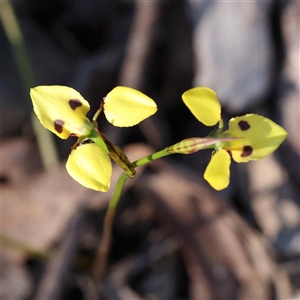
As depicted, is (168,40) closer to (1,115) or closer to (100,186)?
(1,115)

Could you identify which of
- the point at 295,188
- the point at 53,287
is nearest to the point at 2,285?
the point at 53,287

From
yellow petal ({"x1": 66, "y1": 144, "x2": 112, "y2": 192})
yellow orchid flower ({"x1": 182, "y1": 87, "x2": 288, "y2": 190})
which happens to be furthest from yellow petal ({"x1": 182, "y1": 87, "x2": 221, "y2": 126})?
yellow petal ({"x1": 66, "y1": 144, "x2": 112, "y2": 192})

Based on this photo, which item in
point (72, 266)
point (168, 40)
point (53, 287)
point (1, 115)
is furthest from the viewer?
point (168, 40)

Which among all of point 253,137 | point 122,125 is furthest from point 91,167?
point 253,137

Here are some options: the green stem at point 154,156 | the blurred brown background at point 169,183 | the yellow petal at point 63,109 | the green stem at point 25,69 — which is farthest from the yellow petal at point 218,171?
the green stem at point 25,69

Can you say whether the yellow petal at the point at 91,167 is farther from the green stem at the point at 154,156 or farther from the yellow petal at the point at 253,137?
the yellow petal at the point at 253,137

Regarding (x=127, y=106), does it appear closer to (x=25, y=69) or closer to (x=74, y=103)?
(x=74, y=103)
